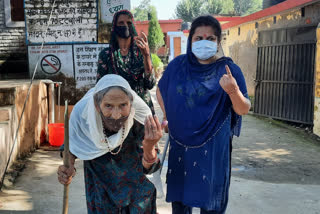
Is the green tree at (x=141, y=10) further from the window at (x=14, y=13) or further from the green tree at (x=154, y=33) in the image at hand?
the window at (x=14, y=13)

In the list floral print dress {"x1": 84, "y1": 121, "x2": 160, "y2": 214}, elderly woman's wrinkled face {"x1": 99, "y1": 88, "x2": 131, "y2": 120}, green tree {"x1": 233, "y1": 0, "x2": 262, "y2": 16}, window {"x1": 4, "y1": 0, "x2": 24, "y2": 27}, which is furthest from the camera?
green tree {"x1": 233, "y1": 0, "x2": 262, "y2": 16}

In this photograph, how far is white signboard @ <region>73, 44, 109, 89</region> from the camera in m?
5.90

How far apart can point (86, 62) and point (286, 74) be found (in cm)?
444

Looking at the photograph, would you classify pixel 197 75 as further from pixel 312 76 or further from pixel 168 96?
pixel 312 76

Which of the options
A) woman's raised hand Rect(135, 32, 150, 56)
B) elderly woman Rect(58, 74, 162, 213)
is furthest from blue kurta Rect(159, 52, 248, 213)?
woman's raised hand Rect(135, 32, 150, 56)

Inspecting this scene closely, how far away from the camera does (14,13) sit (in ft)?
23.2

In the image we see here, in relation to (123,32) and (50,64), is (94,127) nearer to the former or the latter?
(123,32)

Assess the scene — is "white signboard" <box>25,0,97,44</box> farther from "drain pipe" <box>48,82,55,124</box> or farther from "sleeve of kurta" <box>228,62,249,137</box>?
"sleeve of kurta" <box>228,62,249,137</box>

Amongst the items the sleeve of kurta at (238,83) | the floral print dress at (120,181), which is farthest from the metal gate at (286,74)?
the floral print dress at (120,181)

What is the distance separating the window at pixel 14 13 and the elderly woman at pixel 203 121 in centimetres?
580

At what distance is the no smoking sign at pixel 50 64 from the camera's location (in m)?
5.93

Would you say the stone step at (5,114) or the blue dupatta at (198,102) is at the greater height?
the blue dupatta at (198,102)

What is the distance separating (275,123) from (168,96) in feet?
20.1

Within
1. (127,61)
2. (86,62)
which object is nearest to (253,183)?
(127,61)
